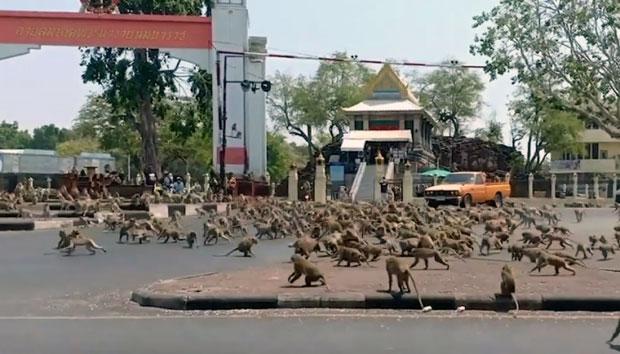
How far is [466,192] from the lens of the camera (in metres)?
38.6

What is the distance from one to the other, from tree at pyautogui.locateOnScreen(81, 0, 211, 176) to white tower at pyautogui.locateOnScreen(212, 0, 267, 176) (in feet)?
16.9

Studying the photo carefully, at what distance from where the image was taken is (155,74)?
51.6 meters

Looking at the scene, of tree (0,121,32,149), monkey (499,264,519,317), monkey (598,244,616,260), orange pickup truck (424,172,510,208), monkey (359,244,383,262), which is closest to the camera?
monkey (499,264,519,317)

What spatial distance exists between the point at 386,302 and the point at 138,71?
42.4 meters

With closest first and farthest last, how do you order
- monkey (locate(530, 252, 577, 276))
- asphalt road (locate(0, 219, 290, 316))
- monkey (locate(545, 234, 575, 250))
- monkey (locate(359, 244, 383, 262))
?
asphalt road (locate(0, 219, 290, 316)) < monkey (locate(530, 252, 577, 276)) < monkey (locate(359, 244, 383, 262)) < monkey (locate(545, 234, 575, 250))

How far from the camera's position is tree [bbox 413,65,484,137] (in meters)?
81.1

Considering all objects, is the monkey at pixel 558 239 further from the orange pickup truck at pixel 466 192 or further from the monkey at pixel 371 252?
the orange pickup truck at pixel 466 192

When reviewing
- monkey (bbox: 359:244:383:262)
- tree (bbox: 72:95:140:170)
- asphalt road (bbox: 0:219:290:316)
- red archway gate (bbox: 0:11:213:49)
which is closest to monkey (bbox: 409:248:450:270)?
monkey (bbox: 359:244:383:262)

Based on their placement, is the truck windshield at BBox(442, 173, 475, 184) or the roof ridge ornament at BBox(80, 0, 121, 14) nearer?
the truck windshield at BBox(442, 173, 475, 184)

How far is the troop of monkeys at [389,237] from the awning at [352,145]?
31.9m

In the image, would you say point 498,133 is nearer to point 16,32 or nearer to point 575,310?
point 16,32

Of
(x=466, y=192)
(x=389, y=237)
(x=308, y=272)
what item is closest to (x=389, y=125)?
(x=466, y=192)

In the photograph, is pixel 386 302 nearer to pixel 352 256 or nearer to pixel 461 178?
pixel 352 256

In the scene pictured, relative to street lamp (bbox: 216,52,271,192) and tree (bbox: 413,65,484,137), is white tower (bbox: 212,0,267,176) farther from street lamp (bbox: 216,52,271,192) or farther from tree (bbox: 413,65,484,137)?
tree (bbox: 413,65,484,137)
